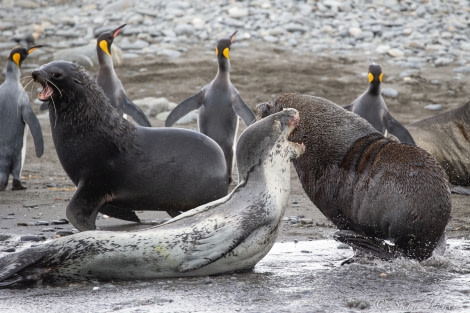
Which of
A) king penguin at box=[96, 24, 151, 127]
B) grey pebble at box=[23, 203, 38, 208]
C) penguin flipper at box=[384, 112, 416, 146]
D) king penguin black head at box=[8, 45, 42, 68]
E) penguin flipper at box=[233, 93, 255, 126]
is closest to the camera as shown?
grey pebble at box=[23, 203, 38, 208]

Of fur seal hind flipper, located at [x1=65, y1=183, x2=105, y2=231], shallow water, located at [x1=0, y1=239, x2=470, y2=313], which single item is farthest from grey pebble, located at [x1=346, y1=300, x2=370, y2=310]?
fur seal hind flipper, located at [x1=65, y1=183, x2=105, y2=231]

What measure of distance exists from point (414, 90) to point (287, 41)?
3.22m

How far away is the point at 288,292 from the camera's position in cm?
458

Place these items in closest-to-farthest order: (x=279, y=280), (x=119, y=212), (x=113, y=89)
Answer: (x=279, y=280)
(x=119, y=212)
(x=113, y=89)

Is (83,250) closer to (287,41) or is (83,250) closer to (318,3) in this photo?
(287,41)

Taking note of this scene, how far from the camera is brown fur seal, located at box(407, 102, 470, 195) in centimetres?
994

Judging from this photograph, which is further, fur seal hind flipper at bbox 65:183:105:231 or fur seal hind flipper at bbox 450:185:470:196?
fur seal hind flipper at bbox 450:185:470:196

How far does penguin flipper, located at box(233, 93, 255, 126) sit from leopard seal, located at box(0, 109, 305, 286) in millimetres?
4940

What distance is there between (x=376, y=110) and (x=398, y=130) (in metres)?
0.55

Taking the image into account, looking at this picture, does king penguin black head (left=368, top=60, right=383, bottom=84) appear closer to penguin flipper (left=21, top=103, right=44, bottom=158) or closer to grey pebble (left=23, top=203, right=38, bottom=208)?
penguin flipper (left=21, top=103, right=44, bottom=158)

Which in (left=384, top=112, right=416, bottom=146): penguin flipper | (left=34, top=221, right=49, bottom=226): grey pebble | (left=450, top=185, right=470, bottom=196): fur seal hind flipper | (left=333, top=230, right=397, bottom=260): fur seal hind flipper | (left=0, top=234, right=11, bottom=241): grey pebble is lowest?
(left=450, top=185, right=470, bottom=196): fur seal hind flipper

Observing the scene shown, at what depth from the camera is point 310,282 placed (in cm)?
484

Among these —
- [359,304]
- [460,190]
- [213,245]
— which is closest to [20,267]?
[213,245]

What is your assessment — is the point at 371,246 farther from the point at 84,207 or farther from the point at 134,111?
the point at 134,111
